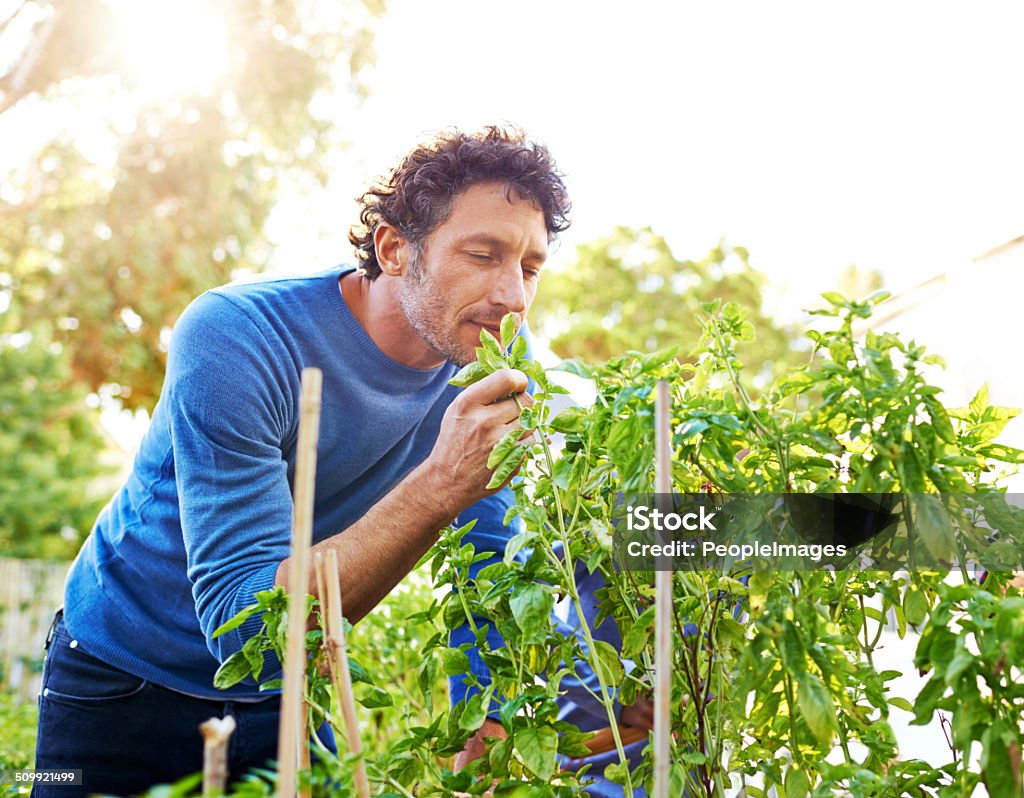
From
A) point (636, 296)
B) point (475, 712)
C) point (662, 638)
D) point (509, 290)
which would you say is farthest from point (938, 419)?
point (636, 296)

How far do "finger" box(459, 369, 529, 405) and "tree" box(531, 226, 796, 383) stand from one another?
50.2 feet

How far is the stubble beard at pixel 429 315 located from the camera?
5.70 ft

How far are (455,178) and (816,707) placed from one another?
1.35m

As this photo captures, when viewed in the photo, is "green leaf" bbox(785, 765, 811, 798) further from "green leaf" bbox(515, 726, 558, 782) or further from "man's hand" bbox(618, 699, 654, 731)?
"man's hand" bbox(618, 699, 654, 731)

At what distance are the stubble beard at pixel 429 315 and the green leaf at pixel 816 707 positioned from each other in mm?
1026

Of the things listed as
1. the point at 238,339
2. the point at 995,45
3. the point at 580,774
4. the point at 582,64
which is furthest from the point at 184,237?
the point at 580,774

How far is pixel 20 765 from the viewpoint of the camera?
200cm

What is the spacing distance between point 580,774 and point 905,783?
34 centimetres

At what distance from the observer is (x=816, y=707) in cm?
79

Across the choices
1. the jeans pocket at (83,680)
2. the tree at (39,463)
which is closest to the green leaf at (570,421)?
the jeans pocket at (83,680)

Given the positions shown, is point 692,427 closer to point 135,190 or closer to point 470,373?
point 470,373

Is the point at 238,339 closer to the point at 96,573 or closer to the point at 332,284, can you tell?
the point at 332,284

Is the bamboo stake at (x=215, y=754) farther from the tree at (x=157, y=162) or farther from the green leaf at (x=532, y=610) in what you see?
the tree at (x=157, y=162)

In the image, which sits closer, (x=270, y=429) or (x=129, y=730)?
(x=270, y=429)
